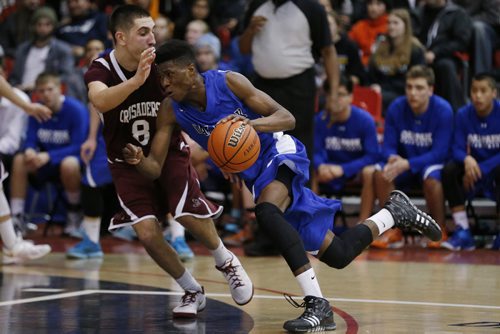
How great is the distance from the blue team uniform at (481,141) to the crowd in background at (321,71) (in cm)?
2

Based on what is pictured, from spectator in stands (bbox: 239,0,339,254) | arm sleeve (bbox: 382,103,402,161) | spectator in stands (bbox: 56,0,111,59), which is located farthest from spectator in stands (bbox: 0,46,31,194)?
arm sleeve (bbox: 382,103,402,161)

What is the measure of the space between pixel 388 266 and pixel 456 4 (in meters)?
5.33

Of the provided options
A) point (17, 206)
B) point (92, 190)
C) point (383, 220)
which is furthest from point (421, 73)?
point (17, 206)

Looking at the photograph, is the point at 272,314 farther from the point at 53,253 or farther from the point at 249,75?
the point at 249,75

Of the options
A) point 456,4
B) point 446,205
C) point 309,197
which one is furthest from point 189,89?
point 456,4

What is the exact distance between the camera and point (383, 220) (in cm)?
607

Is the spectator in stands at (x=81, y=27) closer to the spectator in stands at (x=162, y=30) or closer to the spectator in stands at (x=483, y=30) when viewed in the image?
the spectator in stands at (x=162, y=30)

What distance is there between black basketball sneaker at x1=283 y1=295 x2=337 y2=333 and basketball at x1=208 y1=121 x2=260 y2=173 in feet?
2.66

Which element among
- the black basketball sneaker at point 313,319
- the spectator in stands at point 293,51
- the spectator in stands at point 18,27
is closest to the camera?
the black basketball sneaker at point 313,319

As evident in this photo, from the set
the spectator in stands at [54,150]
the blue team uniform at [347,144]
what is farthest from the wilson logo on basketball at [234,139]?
the spectator in stands at [54,150]

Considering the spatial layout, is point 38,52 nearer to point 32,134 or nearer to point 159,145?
point 32,134

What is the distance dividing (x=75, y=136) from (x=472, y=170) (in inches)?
164

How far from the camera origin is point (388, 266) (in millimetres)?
8312

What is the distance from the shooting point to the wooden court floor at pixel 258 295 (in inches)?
224
